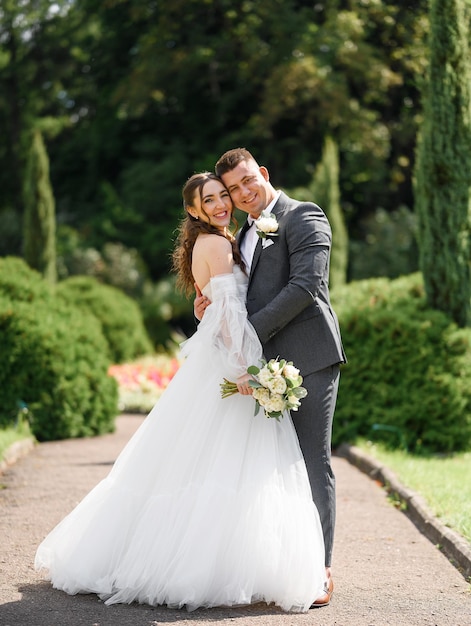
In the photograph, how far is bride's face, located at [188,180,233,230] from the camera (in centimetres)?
440

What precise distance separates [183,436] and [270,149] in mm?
20064

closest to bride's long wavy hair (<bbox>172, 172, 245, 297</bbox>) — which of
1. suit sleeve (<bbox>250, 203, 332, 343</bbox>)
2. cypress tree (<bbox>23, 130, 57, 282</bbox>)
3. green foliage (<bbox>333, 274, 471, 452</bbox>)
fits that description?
suit sleeve (<bbox>250, 203, 332, 343</bbox>)

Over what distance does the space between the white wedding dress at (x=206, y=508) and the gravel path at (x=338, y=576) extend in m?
0.12

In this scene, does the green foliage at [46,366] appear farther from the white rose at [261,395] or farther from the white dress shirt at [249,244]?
the white rose at [261,395]

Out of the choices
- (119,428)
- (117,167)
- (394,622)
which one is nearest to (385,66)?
(117,167)

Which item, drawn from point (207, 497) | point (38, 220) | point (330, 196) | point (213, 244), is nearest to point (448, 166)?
point (213, 244)

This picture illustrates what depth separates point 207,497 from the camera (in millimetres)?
4180

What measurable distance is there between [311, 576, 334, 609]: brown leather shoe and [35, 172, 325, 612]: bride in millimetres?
58

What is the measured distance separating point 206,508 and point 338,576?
3.53 ft

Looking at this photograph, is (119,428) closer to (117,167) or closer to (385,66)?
(385,66)

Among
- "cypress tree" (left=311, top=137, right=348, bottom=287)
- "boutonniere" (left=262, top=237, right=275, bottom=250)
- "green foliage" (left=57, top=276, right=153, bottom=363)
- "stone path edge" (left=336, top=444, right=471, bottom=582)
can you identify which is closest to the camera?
"boutonniere" (left=262, top=237, right=275, bottom=250)

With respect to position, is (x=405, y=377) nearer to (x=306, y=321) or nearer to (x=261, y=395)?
(x=306, y=321)

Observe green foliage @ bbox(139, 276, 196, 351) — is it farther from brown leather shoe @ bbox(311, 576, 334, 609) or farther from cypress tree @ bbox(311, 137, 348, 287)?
brown leather shoe @ bbox(311, 576, 334, 609)

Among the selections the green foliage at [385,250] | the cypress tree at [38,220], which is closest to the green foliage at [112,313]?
the cypress tree at [38,220]
